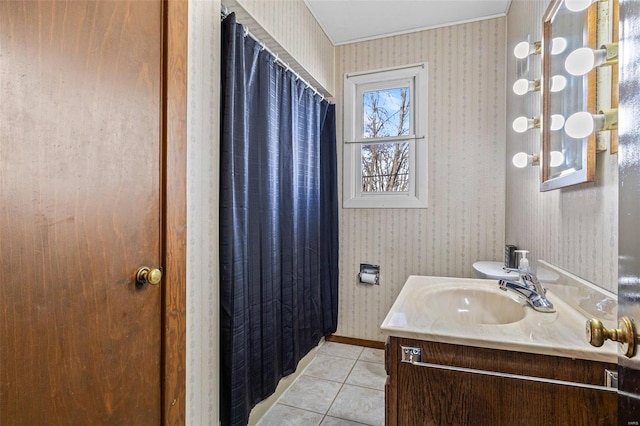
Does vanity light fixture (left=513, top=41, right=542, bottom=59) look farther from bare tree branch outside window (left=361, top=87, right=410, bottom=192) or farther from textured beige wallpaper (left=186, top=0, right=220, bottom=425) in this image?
textured beige wallpaper (left=186, top=0, right=220, bottom=425)

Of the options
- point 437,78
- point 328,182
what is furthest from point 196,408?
point 437,78

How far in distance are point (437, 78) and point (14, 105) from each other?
2.50 meters

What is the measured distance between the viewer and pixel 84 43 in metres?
0.82

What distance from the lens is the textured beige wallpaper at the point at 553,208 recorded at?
38.1 inches

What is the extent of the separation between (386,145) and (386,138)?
56mm

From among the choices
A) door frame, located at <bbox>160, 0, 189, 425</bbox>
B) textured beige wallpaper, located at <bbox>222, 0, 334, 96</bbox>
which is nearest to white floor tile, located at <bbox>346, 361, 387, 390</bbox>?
door frame, located at <bbox>160, 0, 189, 425</bbox>

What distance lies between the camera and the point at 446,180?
2.47 meters

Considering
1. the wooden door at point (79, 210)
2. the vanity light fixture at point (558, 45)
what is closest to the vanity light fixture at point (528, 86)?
the vanity light fixture at point (558, 45)

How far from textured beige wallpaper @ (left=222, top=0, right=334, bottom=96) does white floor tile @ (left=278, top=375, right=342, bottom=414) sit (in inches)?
80.9

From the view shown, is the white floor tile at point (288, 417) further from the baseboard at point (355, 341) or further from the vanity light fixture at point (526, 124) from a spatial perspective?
the vanity light fixture at point (526, 124)

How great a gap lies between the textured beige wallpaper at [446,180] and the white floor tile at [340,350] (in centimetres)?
12

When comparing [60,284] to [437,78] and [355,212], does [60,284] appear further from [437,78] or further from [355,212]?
[437,78]

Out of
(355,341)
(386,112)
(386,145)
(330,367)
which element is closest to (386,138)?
(386,145)

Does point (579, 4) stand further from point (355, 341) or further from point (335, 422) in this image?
point (355, 341)
